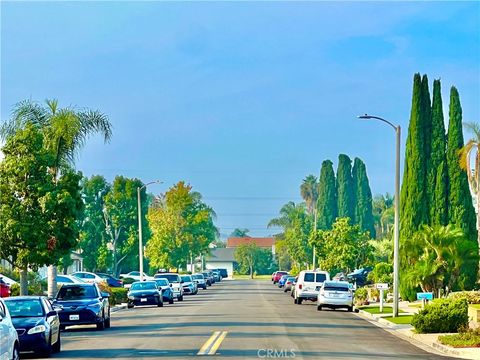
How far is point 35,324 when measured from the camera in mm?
22781

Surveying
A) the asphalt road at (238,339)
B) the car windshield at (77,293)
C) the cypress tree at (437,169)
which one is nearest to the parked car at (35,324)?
the asphalt road at (238,339)

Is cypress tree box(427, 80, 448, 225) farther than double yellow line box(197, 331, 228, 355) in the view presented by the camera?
Yes

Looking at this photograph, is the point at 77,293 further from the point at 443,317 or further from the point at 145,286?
the point at 145,286

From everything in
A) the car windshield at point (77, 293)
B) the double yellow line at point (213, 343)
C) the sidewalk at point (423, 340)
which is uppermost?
the car windshield at point (77, 293)

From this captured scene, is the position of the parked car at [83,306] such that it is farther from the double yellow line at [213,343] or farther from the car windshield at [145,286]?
the car windshield at [145,286]

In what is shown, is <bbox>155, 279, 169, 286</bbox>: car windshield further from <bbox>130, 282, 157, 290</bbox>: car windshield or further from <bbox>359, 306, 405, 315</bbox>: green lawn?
<bbox>359, 306, 405, 315</bbox>: green lawn

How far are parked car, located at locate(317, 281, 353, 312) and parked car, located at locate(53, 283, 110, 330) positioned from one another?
1659 centimetres

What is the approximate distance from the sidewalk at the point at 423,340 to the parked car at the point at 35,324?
31.0ft

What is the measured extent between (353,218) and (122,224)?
1368 inches

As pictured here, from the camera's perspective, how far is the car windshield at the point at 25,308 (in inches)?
926

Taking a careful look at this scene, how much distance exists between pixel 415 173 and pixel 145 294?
59.0ft

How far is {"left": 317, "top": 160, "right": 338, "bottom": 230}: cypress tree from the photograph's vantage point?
4685 inches

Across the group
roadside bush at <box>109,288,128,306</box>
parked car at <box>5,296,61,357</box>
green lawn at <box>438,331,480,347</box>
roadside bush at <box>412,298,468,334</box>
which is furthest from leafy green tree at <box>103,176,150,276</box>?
parked car at <box>5,296,61,357</box>

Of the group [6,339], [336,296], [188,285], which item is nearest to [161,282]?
[336,296]
